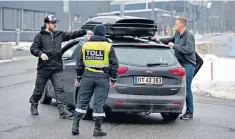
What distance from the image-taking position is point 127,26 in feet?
32.1

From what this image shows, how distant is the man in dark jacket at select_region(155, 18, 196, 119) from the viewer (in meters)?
9.87

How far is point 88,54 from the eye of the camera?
793cm

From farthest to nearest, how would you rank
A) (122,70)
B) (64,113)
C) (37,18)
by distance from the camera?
1. (37,18)
2. (64,113)
3. (122,70)

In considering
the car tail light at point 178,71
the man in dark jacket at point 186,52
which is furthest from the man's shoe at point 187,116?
the car tail light at point 178,71

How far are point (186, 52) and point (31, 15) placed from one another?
40902 millimetres

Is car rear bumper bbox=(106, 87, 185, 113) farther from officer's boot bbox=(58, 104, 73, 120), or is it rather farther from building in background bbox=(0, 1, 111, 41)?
building in background bbox=(0, 1, 111, 41)

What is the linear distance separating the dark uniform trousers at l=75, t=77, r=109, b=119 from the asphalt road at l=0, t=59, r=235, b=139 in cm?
38

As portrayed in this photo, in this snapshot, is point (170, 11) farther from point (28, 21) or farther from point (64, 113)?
point (64, 113)

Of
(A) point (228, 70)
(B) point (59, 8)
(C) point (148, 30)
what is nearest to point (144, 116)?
(C) point (148, 30)

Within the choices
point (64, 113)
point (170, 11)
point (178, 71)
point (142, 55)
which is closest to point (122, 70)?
point (142, 55)

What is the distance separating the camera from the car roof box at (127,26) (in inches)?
377

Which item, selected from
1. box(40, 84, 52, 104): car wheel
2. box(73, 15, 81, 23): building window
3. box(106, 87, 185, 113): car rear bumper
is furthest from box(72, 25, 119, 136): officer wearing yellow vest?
box(73, 15, 81, 23): building window

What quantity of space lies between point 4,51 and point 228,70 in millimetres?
11513

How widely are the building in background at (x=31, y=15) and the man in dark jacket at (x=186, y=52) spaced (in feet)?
119
